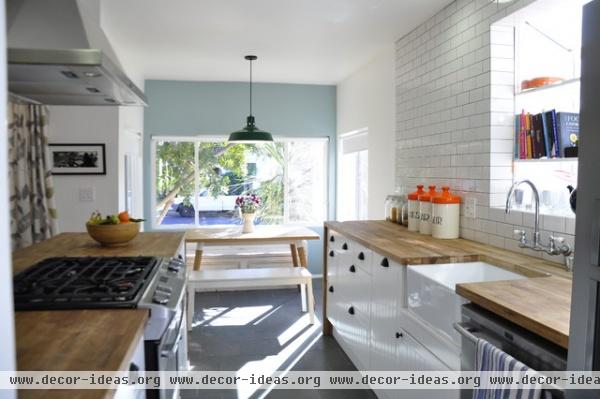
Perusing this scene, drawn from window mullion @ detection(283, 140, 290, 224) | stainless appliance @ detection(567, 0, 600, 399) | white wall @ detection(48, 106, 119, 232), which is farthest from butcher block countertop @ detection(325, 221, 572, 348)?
window mullion @ detection(283, 140, 290, 224)

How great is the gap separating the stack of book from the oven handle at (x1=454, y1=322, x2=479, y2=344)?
1.08 metres

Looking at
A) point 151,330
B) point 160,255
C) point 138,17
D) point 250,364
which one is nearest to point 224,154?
point 138,17

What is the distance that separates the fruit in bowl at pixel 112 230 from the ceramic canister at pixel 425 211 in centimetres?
184

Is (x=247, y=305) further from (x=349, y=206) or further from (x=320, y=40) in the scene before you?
(x=320, y=40)

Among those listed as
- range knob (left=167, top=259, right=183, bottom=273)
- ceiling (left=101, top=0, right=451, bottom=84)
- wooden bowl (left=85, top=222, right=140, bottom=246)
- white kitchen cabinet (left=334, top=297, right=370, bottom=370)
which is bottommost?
white kitchen cabinet (left=334, top=297, right=370, bottom=370)

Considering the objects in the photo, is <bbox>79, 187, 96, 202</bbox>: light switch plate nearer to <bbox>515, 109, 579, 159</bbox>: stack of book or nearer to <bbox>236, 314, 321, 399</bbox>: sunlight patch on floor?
<bbox>236, 314, 321, 399</bbox>: sunlight patch on floor

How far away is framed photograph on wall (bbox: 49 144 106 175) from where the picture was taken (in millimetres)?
4070

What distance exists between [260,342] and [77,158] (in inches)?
89.9

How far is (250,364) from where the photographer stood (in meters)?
3.32

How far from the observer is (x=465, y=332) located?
1.58m

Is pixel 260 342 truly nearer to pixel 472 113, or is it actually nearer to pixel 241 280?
pixel 241 280

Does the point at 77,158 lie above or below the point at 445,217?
above

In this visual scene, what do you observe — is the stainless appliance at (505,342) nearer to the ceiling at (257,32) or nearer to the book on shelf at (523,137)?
the book on shelf at (523,137)

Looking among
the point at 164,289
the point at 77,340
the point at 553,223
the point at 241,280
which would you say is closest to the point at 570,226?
the point at 553,223
